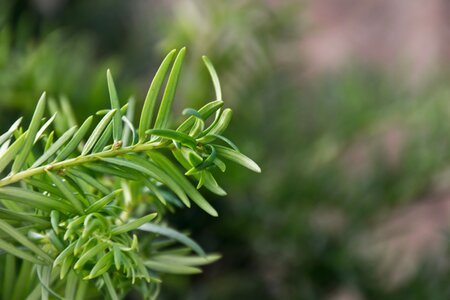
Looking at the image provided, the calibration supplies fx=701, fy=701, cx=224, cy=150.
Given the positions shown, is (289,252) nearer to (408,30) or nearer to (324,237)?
(324,237)

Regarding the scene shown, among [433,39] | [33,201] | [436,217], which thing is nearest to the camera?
[33,201]

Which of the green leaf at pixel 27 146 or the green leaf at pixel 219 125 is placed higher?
the green leaf at pixel 219 125

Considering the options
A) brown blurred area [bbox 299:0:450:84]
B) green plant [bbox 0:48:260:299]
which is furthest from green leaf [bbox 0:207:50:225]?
brown blurred area [bbox 299:0:450:84]

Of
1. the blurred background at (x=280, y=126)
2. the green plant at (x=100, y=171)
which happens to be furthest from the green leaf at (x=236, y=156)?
the blurred background at (x=280, y=126)

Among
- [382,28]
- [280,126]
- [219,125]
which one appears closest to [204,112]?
[219,125]

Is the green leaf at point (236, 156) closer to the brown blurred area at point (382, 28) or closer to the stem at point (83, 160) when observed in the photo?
the stem at point (83, 160)

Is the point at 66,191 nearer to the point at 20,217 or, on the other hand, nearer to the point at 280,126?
the point at 20,217

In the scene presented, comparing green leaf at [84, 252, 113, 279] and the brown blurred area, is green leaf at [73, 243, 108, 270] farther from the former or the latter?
the brown blurred area

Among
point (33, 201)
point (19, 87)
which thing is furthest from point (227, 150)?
point (19, 87)
